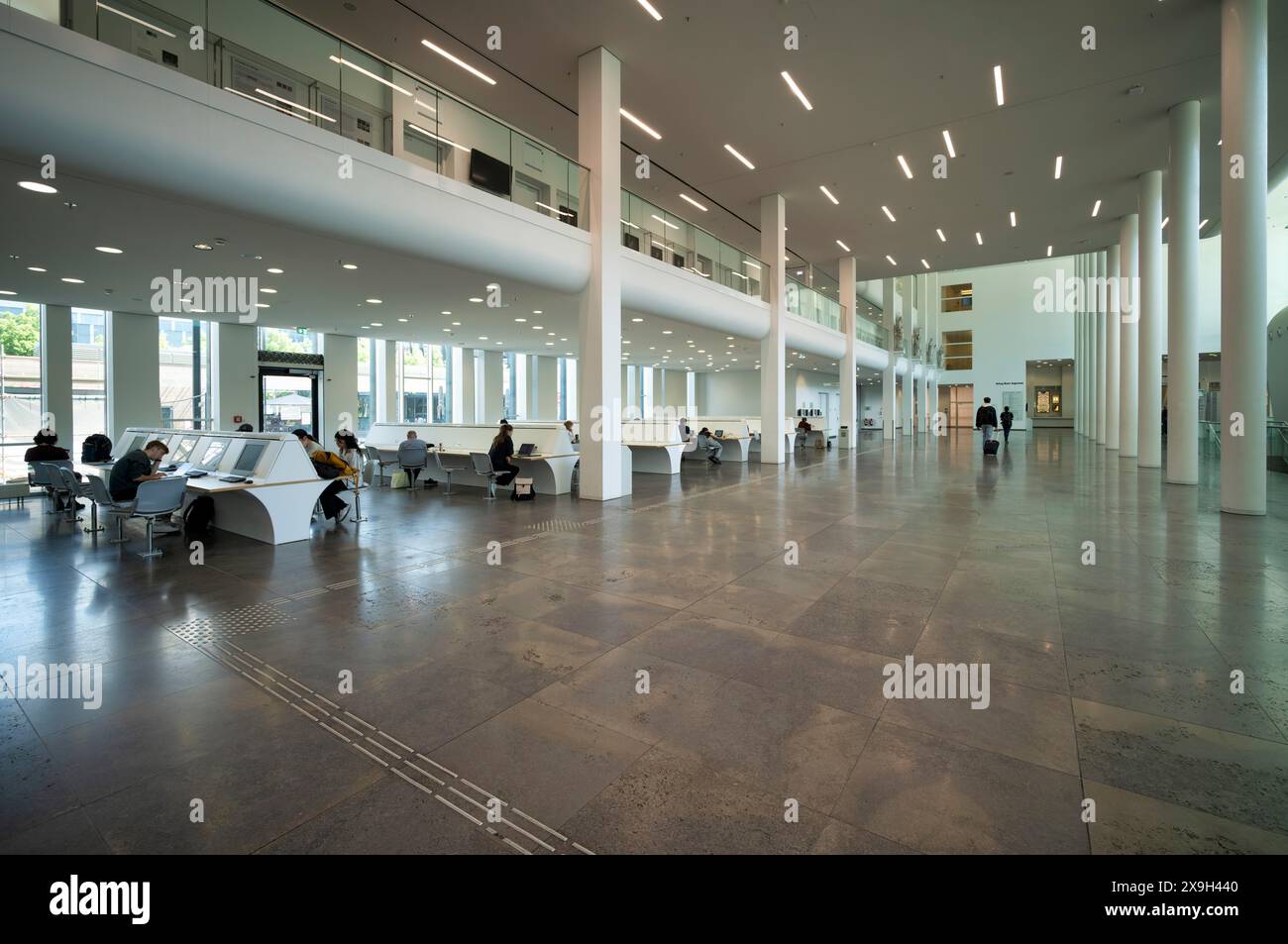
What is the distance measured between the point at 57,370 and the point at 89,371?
2.07 feet

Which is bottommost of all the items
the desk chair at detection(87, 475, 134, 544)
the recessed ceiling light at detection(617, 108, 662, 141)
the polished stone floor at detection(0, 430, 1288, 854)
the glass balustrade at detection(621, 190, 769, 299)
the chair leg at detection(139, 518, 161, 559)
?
the polished stone floor at detection(0, 430, 1288, 854)

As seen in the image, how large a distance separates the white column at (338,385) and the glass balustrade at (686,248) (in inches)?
473

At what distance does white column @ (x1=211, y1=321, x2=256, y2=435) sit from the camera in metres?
A: 17.1

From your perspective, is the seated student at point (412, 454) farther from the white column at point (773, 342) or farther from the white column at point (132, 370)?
the white column at point (773, 342)

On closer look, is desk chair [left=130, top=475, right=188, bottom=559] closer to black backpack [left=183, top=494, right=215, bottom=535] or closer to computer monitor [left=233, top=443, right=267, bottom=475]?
computer monitor [left=233, top=443, right=267, bottom=475]

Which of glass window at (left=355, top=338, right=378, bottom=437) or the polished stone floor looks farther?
glass window at (left=355, top=338, right=378, bottom=437)

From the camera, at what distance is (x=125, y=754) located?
261 cm

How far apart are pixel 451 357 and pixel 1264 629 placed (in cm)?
2420

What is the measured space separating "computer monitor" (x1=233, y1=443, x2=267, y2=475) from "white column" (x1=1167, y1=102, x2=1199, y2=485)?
1430 cm

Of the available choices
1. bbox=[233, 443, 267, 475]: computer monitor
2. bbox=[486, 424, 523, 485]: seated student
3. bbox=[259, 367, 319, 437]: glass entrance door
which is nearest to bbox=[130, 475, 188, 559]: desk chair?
bbox=[233, 443, 267, 475]: computer monitor

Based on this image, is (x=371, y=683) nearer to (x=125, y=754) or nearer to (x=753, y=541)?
(x=125, y=754)
